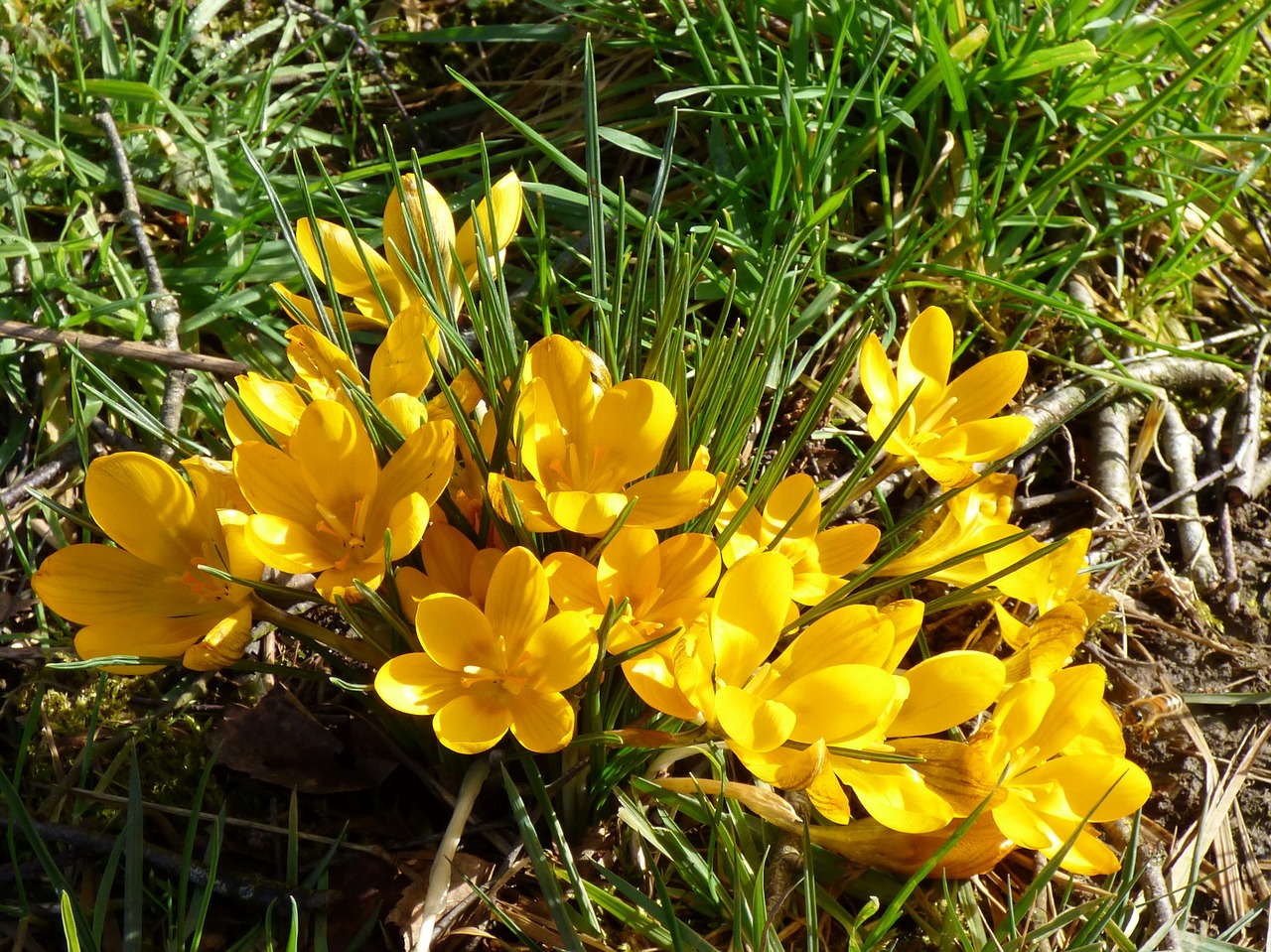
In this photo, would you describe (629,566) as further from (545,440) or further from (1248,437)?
(1248,437)

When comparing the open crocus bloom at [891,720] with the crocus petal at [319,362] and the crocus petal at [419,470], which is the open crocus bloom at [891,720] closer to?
the crocus petal at [419,470]

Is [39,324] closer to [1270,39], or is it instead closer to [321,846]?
[321,846]

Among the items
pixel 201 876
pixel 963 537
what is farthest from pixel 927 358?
pixel 201 876

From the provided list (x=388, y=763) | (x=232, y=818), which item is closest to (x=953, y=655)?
(x=388, y=763)

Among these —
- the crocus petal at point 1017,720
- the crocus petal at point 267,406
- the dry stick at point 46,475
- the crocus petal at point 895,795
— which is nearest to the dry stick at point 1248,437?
the crocus petal at point 1017,720

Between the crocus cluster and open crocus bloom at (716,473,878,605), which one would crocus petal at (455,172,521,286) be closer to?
the crocus cluster
